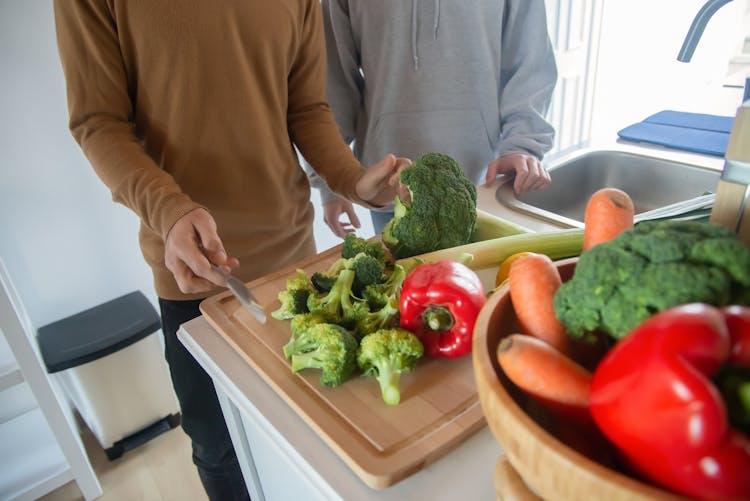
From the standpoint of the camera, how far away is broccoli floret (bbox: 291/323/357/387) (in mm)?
604

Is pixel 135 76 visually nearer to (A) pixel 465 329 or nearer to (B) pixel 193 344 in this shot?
→ (B) pixel 193 344

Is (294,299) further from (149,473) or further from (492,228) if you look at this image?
(149,473)

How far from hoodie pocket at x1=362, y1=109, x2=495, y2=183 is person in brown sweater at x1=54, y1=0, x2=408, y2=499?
11.0 inches

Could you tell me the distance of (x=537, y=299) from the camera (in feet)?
1.39

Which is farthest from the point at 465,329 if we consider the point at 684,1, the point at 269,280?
the point at 684,1

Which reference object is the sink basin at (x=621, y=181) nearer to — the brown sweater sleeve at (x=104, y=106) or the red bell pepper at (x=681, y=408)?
the brown sweater sleeve at (x=104, y=106)

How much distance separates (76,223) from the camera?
1.55 m


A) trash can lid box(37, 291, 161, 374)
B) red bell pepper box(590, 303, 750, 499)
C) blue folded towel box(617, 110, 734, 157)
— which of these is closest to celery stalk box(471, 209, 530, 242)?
red bell pepper box(590, 303, 750, 499)

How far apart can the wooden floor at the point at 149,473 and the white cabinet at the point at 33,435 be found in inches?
2.2

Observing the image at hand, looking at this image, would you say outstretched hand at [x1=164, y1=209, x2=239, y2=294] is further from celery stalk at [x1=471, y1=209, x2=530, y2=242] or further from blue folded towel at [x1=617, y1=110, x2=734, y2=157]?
blue folded towel at [x1=617, y1=110, x2=734, y2=157]

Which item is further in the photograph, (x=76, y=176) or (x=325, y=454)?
(x=76, y=176)

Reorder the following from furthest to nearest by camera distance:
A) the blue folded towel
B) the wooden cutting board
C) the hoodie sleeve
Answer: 1. the blue folded towel
2. the hoodie sleeve
3. the wooden cutting board

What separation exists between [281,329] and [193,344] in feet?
0.48

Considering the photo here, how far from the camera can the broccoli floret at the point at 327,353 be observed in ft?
1.98
